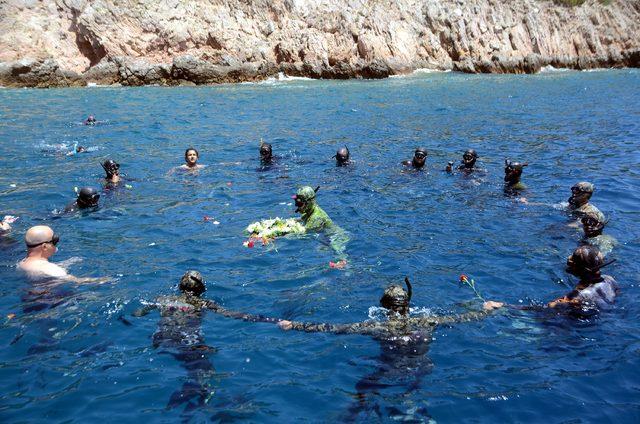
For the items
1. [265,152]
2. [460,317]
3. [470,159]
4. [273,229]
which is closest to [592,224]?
[460,317]

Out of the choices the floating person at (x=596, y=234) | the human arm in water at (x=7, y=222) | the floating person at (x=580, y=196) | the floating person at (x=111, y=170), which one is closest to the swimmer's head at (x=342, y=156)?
the floating person at (x=111, y=170)

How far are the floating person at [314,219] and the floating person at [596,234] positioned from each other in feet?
14.0

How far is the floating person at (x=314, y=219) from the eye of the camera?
977cm

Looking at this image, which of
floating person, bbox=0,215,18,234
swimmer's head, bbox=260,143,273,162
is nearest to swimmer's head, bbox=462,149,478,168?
swimmer's head, bbox=260,143,273,162

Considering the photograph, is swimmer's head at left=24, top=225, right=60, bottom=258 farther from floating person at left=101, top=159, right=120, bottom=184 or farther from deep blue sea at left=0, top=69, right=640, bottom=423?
floating person at left=101, top=159, right=120, bottom=184

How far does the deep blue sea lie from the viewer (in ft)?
18.0

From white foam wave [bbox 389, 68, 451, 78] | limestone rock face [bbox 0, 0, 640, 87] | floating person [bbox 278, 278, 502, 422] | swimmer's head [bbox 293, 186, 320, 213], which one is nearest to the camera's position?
floating person [bbox 278, 278, 502, 422]

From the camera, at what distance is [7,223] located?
10.1 meters

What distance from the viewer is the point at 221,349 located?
21.0ft

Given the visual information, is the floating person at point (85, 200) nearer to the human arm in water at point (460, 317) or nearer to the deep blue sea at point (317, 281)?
the deep blue sea at point (317, 281)

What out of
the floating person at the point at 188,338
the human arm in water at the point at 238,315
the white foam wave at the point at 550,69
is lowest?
the floating person at the point at 188,338

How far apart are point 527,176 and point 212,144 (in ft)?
36.4

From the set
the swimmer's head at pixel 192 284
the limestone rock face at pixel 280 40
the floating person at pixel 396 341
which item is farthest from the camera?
the limestone rock face at pixel 280 40

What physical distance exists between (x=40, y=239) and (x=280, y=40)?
146 ft
